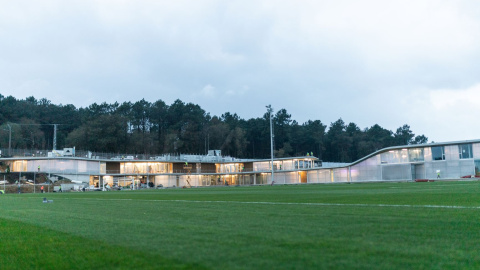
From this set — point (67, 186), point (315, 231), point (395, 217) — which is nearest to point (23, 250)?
point (315, 231)

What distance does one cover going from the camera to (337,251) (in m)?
4.31

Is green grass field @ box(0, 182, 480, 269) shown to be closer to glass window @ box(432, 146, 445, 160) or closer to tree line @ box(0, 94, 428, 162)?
glass window @ box(432, 146, 445, 160)

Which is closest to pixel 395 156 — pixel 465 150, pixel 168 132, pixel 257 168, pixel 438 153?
pixel 438 153

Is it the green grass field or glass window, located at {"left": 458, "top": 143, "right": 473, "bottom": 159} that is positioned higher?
glass window, located at {"left": 458, "top": 143, "right": 473, "bottom": 159}

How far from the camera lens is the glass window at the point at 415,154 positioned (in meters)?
58.6

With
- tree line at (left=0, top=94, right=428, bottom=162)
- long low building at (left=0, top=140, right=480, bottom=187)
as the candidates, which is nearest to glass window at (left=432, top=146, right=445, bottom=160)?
long low building at (left=0, top=140, right=480, bottom=187)

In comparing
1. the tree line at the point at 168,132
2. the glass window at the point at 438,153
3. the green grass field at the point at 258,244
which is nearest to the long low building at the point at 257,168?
the glass window at the point at 438,153

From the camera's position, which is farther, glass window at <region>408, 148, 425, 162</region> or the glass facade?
the glass facade

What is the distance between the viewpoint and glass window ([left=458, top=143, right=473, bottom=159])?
5447cm

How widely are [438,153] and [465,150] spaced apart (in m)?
3.43

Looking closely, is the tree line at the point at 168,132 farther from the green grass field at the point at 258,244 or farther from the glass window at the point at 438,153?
the green grass field at the point at 258,244

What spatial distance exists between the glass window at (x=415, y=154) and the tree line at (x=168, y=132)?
1897 inches

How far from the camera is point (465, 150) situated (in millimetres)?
54719

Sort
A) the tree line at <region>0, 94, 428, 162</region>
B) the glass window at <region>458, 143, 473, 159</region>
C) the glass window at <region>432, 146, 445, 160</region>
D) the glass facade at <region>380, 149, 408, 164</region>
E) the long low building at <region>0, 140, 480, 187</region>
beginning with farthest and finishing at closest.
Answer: the tree line at <region>0, 94, 428, 162</region> < the glass facade at <region>380, 149, 408, 164</region> < the glass window at <region>432, 146, 445, 160</region> < the long low building at <region>0, 140, 480, 187</region> < the glass window at <region>458, 143, 473, 159</region>
